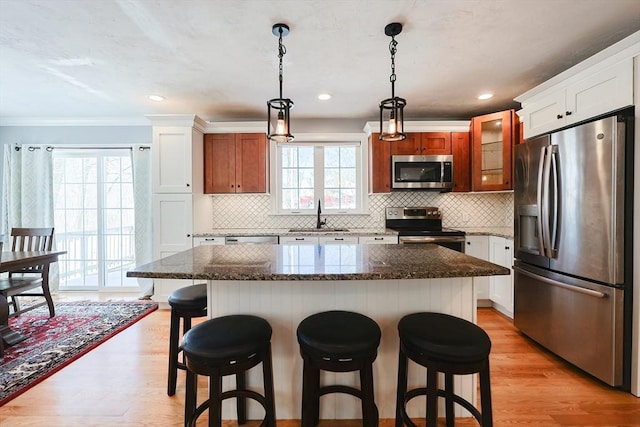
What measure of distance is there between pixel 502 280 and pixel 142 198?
484 cm

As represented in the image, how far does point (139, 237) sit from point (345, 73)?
3608 millimetres

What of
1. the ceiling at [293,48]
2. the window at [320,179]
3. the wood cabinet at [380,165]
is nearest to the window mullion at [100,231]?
the ceiling at [293,48]

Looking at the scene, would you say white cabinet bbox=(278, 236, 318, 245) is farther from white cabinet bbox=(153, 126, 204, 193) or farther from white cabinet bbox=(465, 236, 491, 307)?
white cabinet bbox=(465, 236, 491, 307)

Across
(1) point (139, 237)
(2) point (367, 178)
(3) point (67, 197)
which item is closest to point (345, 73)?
(2) point (367, 178)

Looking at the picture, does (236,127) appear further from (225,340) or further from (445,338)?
(445,338)

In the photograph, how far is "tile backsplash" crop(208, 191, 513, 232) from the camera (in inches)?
160

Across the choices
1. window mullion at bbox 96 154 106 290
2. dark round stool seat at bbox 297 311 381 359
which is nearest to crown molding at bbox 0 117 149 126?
window mullion at bbox 96 154 106 290

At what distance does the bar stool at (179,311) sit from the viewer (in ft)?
5.98

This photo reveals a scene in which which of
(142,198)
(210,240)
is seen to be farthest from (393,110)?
(142,198)

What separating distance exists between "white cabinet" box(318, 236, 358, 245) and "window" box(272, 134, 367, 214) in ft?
2.29

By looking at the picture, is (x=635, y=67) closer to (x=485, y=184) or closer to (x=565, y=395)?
(x=485, y=184)

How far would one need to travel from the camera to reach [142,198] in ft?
13.5

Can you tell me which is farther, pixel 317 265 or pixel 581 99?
pixel 581 99

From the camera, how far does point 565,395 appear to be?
1937 millimetres
